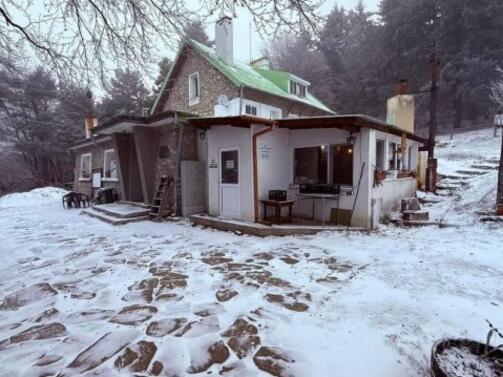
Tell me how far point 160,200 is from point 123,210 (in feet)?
4.83

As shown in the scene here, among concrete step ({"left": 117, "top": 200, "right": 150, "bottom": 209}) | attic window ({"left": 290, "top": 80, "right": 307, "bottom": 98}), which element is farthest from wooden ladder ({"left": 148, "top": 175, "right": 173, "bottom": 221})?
attic window ({"left": 290, "top": 80, "right": 307, "bottom": 98})

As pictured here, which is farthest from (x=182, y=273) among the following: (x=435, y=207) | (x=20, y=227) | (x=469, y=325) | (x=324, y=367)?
(x=435, y=207)

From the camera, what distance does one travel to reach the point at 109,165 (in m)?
11.7

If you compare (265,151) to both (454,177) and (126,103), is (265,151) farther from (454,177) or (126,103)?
(126,103)

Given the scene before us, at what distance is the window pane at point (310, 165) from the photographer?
7.15m

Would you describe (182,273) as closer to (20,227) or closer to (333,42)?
(20,227)

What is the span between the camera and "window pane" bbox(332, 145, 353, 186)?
22.0 ft

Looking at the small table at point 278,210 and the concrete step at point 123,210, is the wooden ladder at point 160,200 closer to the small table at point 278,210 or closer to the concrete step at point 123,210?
the concrete step at point 123,210

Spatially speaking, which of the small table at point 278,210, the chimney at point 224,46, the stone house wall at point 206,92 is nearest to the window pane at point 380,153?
the small table at point 278,210

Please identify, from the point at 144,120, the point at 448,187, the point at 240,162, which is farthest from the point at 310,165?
the point at 448,187

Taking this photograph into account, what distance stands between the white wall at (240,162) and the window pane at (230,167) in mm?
160

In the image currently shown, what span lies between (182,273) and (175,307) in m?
1.01

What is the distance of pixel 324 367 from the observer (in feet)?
7.09

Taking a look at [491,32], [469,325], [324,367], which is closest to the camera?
[324,367]
